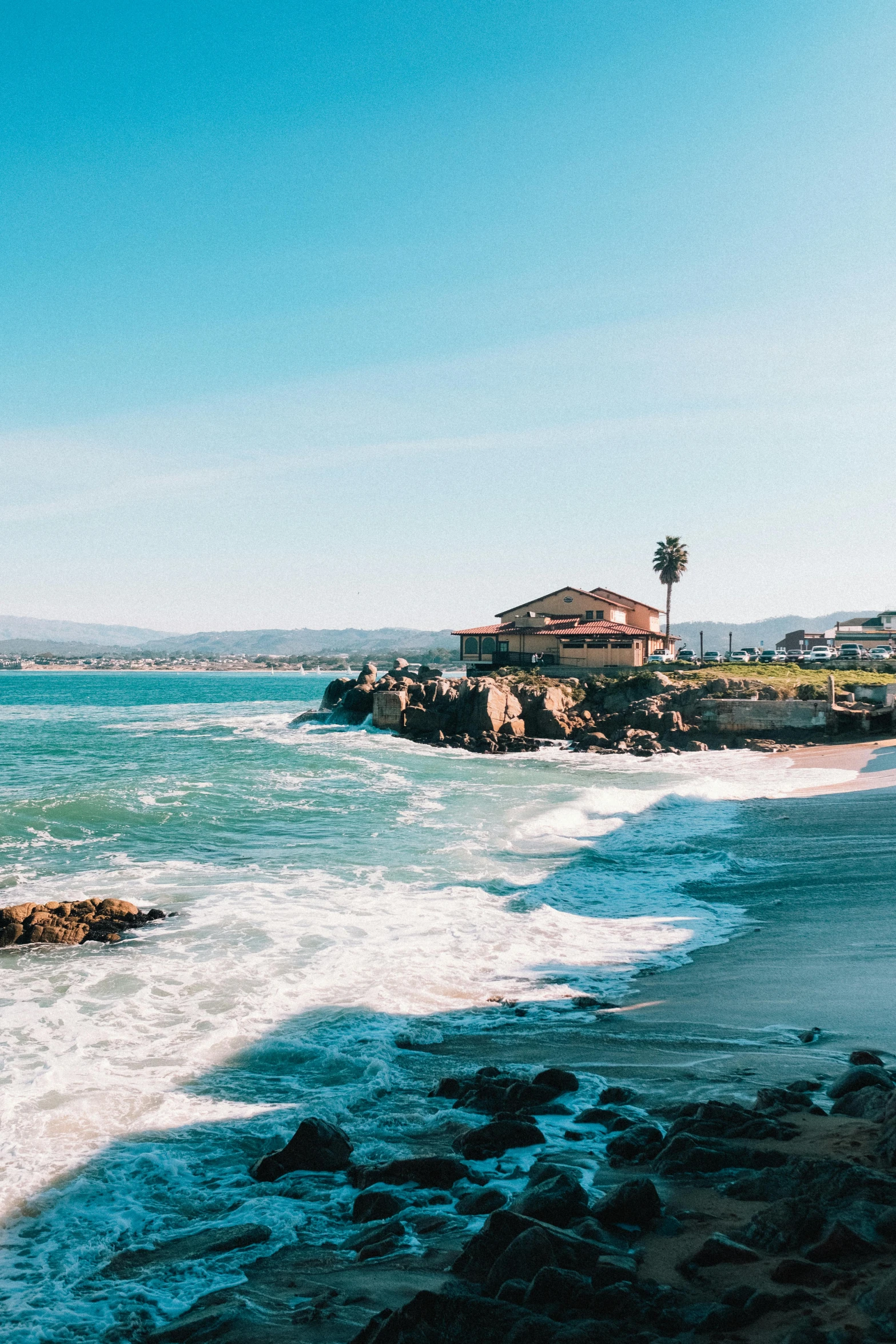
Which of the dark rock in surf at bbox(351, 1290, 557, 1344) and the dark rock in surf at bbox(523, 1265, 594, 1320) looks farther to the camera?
the dark rock in surf at bbox(523, 1265, 594, 1320)

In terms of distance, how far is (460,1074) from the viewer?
10.0 metres

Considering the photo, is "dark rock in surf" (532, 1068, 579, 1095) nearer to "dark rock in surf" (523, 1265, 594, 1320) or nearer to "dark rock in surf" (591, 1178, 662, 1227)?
"dark rock in surf" (591, 1178, 662, 1227)

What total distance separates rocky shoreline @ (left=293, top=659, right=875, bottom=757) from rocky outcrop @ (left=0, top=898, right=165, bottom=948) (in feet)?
105

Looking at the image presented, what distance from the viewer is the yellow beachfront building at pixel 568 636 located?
6538 centimetres

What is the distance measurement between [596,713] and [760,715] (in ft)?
32.4

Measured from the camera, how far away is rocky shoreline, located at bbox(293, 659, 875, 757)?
158 feet

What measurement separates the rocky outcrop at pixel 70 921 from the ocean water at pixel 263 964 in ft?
1.11

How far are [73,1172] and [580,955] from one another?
8.70 meters

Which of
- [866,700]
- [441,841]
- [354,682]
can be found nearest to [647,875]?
[441,841]

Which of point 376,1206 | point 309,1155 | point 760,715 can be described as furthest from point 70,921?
point 760,715

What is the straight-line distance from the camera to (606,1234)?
19.7 feet

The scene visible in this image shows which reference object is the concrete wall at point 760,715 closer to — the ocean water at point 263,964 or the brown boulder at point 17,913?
the ocean water at point 263,964

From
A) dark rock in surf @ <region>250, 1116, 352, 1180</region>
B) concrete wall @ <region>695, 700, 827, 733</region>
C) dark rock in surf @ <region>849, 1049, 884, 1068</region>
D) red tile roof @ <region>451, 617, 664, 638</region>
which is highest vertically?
red tile roof @ <region>451, 617, 664, 638</region>

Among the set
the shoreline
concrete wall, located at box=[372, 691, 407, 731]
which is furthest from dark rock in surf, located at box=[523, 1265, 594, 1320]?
concrete wall, located at box=[372, 691, 407, 731]
